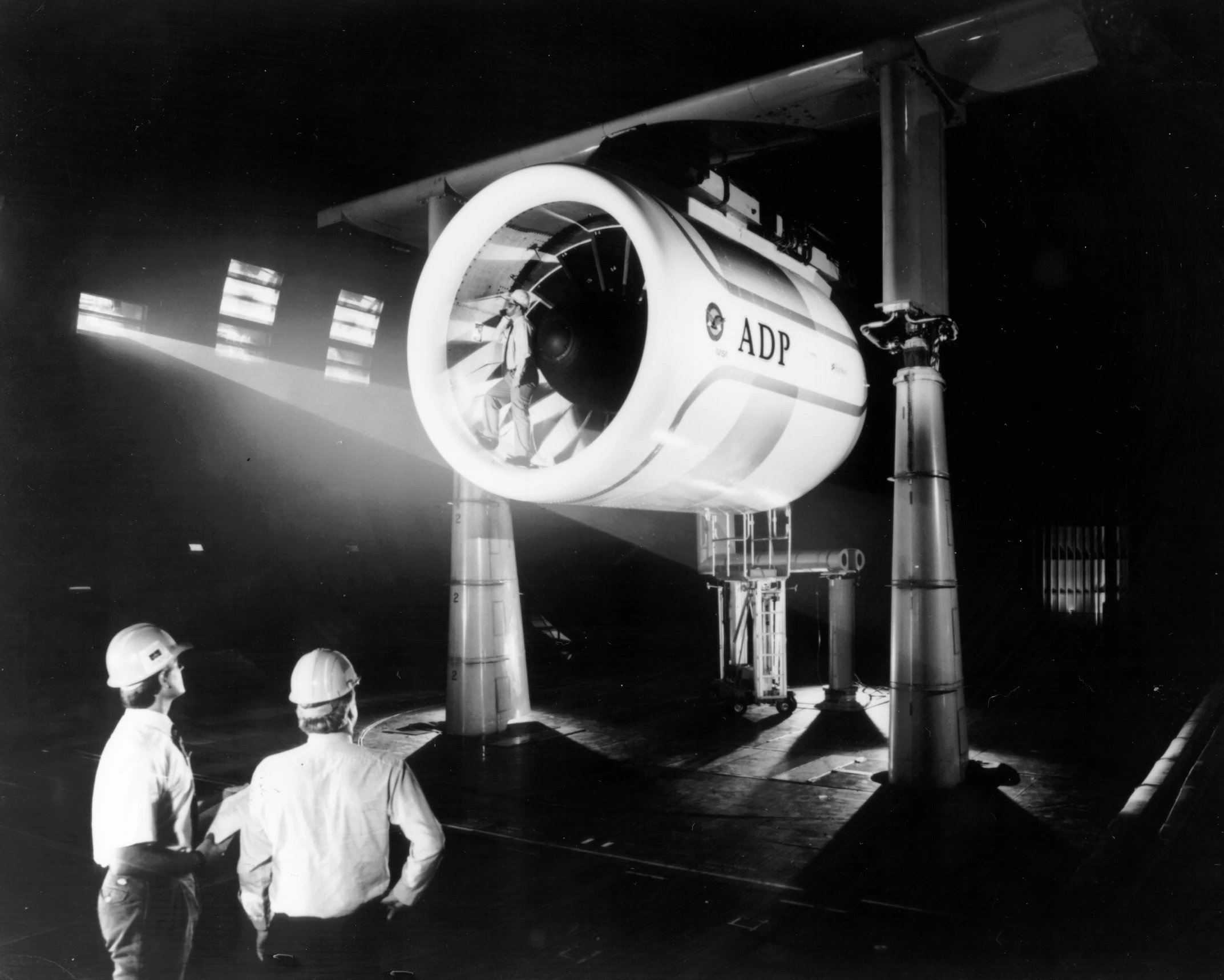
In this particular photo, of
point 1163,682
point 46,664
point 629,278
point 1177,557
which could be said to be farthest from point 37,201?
point 1177,557

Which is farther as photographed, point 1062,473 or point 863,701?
point 1062,473

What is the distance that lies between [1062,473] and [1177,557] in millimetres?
3127

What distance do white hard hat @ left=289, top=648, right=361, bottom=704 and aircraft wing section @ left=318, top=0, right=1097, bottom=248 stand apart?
4930mm

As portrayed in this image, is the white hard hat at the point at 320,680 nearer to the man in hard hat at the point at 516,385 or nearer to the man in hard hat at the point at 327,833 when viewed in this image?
the man in hard hat at the point at 327,833

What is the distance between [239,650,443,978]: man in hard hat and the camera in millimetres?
2732

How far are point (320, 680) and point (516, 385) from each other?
2209 millimetres

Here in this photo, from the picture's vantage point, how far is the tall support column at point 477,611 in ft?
31.3

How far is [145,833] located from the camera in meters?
2.87

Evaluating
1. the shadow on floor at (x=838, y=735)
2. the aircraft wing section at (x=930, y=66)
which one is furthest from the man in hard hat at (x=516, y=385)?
the shadow on floor at (x=838, y=735)

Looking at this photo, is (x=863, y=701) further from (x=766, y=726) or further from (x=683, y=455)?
(x=683, y=455)

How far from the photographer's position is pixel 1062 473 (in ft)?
62.5

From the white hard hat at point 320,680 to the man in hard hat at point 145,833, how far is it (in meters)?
0.67

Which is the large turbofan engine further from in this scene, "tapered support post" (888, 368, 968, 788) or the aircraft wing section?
the aircraft wing section

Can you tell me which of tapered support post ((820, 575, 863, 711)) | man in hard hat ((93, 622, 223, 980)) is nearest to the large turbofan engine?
man in hard hat ((93, 622, 223, 980))
